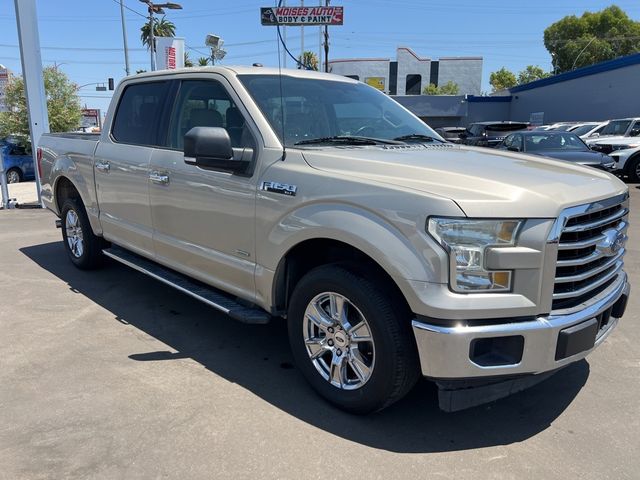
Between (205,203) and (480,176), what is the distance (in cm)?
193

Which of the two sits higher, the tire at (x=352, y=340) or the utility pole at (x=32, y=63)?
the utility pole at (x=32, y=63)

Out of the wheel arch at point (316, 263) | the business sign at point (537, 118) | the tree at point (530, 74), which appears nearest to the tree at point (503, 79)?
the tree at point (530, 74)

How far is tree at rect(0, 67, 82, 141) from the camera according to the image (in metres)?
20.9

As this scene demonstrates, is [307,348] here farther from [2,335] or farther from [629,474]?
[2,335]

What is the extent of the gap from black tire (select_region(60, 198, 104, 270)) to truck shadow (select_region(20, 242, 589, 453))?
2.01 ft

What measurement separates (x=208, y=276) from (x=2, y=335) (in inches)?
71.8

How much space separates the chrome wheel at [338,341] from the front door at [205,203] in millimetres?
575

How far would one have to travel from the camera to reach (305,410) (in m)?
3.26

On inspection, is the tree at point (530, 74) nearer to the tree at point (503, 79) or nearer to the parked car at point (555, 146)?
the tree at point (503, 79)

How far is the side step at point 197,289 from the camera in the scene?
3.58 m

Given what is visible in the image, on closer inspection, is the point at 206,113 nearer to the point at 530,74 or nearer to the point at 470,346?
the point at 470,346

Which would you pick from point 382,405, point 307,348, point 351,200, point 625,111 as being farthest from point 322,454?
point 625,111

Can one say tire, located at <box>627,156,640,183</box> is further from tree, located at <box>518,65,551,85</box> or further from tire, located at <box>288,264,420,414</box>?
tree, located at <box>518,65,551,85</box>

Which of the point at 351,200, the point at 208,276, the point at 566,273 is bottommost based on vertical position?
the point at 208,276
